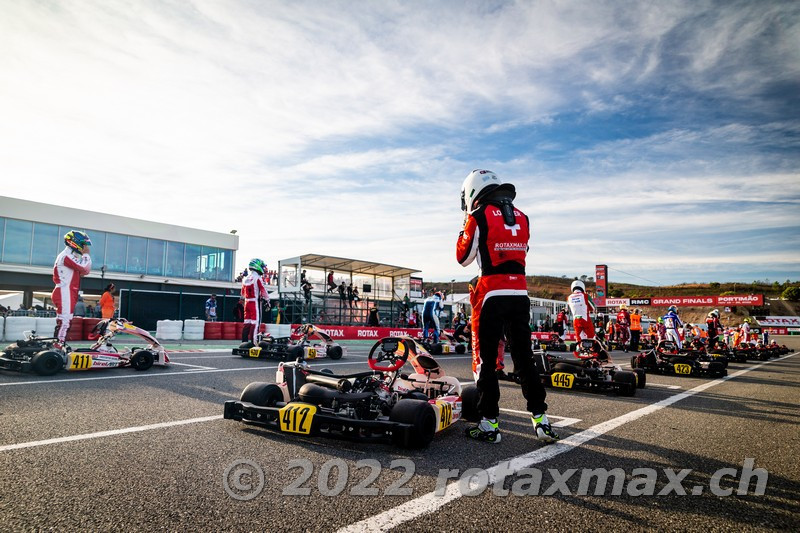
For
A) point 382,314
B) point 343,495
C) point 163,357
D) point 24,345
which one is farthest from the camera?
point 382,314

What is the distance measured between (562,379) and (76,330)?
13.5m

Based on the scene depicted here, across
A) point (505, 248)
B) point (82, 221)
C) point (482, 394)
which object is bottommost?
point (482, 394)

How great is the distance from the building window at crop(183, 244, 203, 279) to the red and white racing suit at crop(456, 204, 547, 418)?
113 ft

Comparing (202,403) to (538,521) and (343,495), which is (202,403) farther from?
(538,521)

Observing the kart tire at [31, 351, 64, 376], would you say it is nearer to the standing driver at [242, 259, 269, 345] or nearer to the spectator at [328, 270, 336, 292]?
the standing driver at [242, 259, 269, 345]

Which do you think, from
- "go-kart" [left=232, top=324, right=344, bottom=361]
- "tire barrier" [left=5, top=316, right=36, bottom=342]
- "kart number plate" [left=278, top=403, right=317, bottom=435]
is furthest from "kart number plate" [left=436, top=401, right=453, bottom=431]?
"tire barrier" [left=5, top=316, right=36, bottom=342]

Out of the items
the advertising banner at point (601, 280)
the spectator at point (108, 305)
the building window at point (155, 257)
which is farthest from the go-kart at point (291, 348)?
the advertising banner at point (601, 280)

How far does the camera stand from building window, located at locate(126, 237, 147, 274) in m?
32.1

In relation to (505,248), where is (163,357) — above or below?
below

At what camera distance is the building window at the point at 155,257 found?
33094 millimetres

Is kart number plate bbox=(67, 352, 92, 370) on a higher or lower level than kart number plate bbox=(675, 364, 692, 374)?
higher

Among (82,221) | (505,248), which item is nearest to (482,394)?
(505,248)

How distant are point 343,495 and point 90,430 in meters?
2.55

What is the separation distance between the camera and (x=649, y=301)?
226 ft
